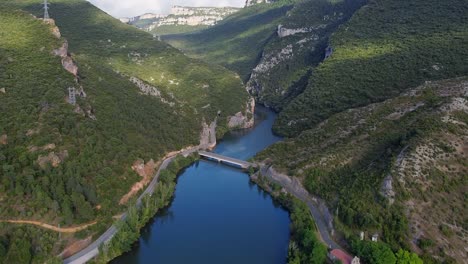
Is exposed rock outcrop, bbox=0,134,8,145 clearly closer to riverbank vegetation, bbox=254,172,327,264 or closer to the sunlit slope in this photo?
riverbank vegetation, bbox=254,172,327,264

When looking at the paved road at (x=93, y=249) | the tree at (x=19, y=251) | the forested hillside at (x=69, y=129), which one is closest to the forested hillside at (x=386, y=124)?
the forested hillside at (x=69, y=129)

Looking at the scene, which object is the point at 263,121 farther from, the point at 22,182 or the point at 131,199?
the point at 22,182

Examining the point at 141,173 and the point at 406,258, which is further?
the point at 141,173

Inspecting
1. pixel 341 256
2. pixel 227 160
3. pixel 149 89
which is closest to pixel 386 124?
pixel 227 160

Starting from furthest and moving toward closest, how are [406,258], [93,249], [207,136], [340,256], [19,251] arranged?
[207,136], [93,249], [340,256], [406,258], [19,251]

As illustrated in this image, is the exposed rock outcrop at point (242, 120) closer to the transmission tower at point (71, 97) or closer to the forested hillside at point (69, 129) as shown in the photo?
the forested hillside at point (69, 129)

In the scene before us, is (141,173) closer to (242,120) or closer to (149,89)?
(149,89)

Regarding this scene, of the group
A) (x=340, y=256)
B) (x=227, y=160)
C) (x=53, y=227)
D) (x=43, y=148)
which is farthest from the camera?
(x=227, y=160)

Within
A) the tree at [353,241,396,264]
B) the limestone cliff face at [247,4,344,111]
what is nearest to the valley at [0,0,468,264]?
the tree at [353,241,396,264]

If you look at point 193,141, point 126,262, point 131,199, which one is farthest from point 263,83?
point 126,262
